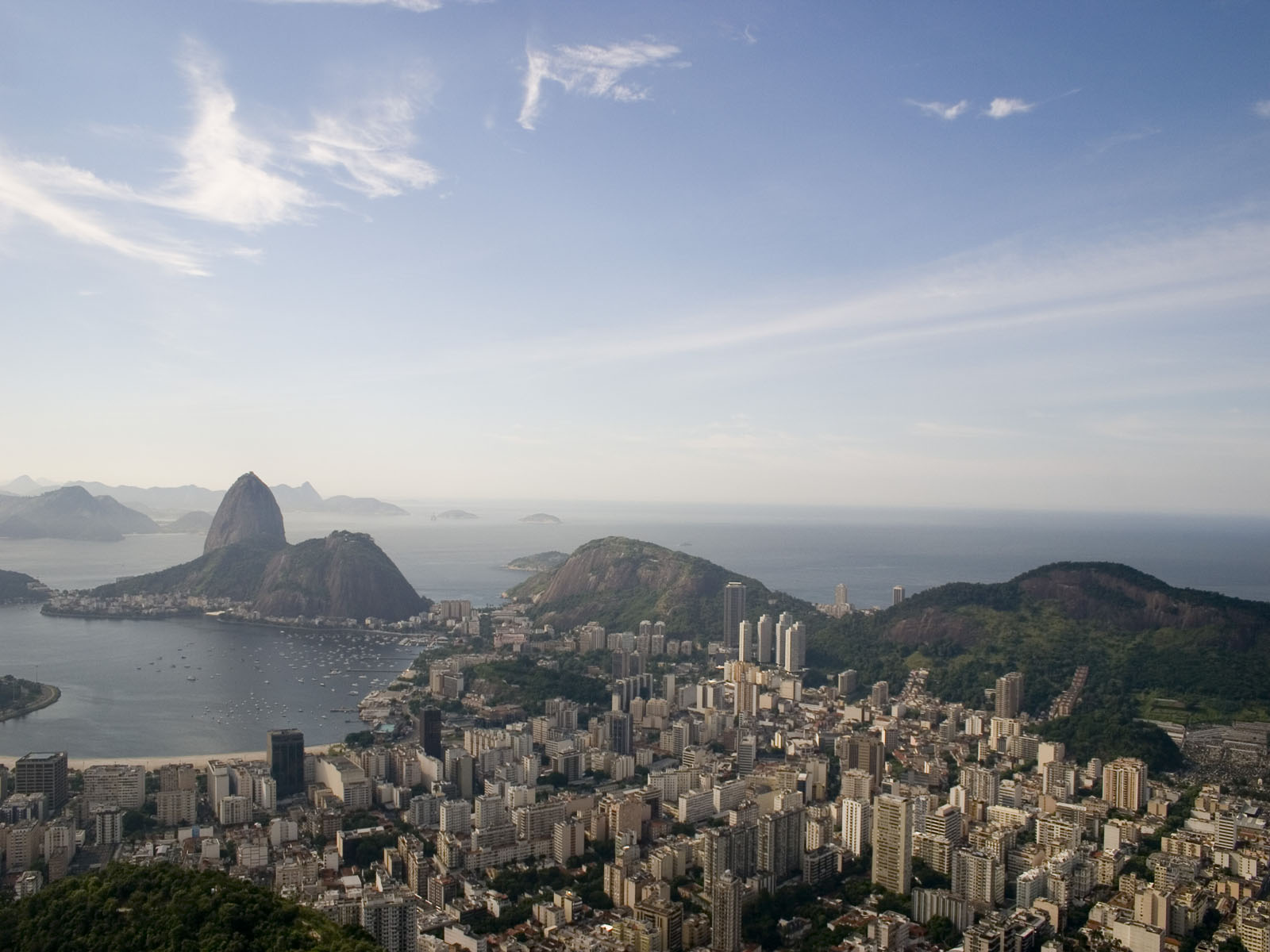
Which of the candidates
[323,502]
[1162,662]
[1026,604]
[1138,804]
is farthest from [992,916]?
[323,502]

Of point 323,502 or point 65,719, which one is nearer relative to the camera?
point 65,719

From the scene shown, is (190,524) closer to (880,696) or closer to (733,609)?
(733,609)

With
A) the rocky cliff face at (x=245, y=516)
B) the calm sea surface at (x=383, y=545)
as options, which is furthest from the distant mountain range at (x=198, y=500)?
the rocky cliff face at (x=245, y=516)

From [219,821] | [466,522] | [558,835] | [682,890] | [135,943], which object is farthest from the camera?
[466,522]

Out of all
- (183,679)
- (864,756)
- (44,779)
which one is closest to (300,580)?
(183,679)

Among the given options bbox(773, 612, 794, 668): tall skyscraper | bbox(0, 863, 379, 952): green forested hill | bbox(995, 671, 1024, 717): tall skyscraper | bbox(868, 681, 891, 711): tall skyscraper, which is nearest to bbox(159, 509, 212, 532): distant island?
bbox(773, 612, 794, 668): tall skyscraper

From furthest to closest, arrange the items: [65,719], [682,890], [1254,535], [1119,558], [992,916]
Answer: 1. [1254,535]
2. [1119,558]
3. [65,719]
4. [682,890]
5. [992,916]

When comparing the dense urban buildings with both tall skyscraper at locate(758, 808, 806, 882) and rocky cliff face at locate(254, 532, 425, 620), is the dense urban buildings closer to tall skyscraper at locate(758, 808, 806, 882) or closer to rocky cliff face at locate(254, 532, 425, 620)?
tall skyscraper at locate(758, 808, 806, 882)

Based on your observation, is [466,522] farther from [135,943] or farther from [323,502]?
[135,943]
